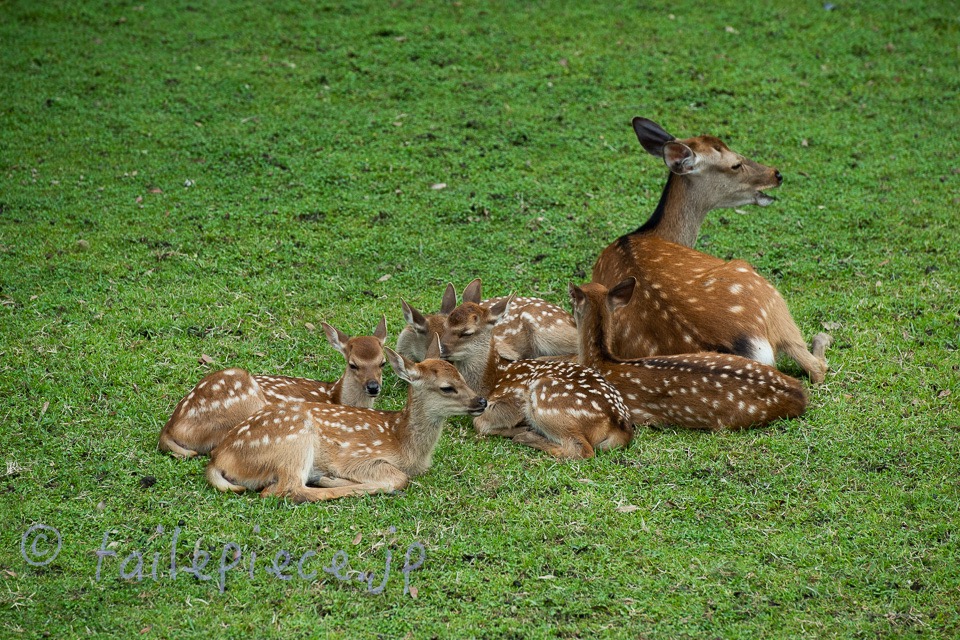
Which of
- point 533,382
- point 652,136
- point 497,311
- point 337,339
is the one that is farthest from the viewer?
point 652,136

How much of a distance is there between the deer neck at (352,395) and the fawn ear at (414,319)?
63cm

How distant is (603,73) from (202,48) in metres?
4.48

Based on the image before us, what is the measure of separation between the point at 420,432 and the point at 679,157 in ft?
10.6

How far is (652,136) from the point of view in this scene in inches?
316

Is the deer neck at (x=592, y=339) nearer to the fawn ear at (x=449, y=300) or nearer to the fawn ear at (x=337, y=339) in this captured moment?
the fawn ear at (x=449, y=300)

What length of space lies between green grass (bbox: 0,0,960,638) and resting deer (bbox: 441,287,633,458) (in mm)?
199

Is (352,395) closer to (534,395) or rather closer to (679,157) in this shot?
(534,395)

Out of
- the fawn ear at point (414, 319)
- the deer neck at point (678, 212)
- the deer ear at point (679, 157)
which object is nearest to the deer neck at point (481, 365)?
the fawn ear at point (414, 319)

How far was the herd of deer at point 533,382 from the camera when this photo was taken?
563 centimetres

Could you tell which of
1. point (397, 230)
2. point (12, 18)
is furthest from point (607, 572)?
point (12, 18)

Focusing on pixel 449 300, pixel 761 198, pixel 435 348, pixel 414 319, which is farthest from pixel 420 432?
pixel 761 198

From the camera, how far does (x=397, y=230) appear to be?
29.0 feet

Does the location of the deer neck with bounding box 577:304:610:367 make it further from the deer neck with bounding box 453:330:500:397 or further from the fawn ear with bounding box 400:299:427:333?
the fawn ear with bounding box 400:299:427:333

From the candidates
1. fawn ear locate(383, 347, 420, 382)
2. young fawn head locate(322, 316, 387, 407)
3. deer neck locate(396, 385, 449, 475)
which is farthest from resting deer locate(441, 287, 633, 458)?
fawn ear locate(383, 347, 420, 382)
